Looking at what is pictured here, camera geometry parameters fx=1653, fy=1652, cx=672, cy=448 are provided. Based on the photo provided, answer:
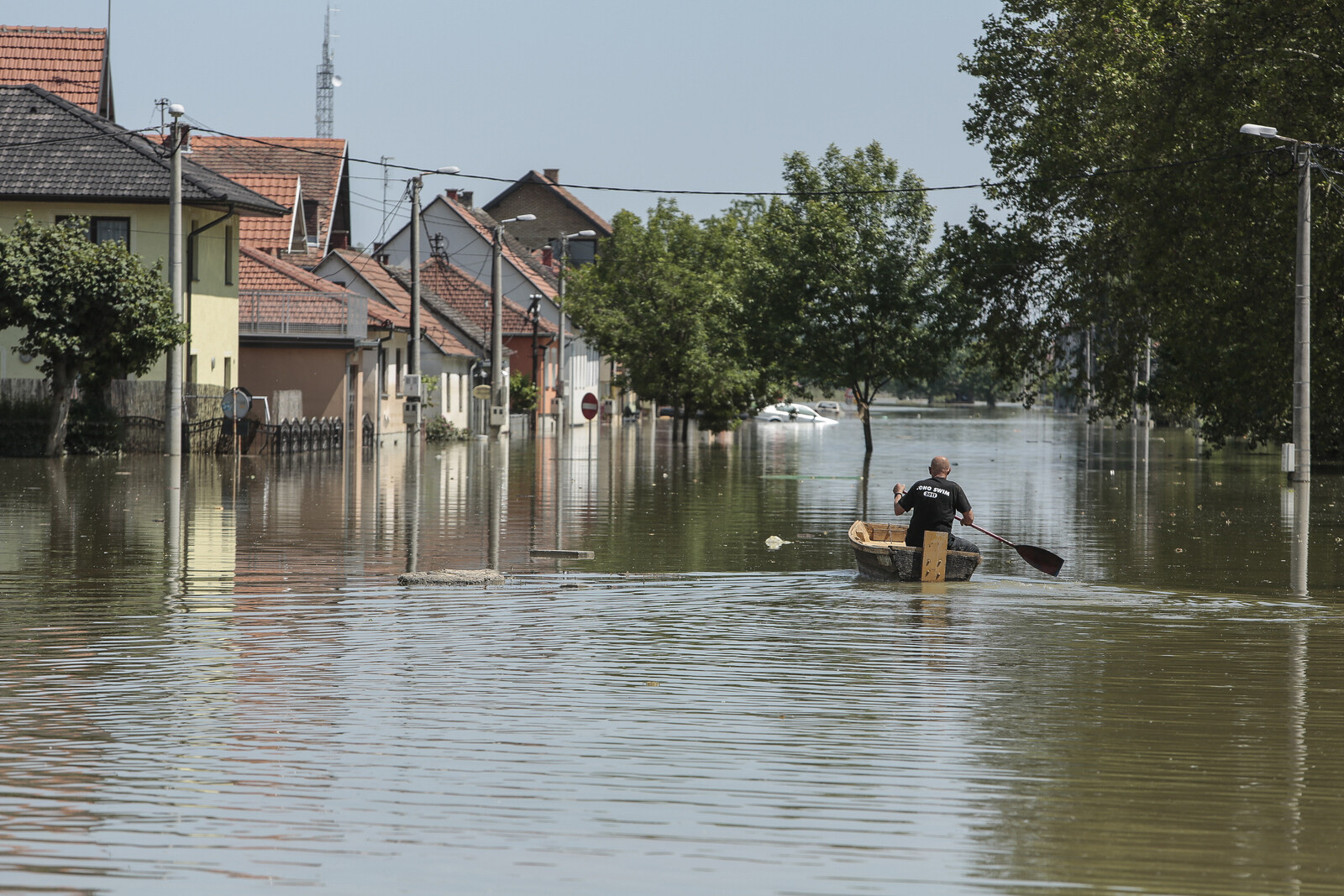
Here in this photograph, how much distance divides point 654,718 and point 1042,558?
9675 millimetres

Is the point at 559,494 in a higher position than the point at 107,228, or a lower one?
lower

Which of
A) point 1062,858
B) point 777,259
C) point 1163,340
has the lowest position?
point 1062,858

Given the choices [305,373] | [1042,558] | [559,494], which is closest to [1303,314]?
[1042,558]

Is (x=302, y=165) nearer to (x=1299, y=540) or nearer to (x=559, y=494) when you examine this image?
(x=559, y=494)

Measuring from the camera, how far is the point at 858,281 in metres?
56.6

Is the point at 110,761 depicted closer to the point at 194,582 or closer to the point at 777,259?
the point at 194,582

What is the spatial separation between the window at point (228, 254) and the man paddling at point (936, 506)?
111ft

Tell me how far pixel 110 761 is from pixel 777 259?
51.0m

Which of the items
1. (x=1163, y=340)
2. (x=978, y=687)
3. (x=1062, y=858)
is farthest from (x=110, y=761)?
(x=1163, y=340)

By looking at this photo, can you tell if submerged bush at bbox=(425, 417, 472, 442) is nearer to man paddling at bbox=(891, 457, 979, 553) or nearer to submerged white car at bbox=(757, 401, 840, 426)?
man paddling at bbox=(891, 457, 979, 553)

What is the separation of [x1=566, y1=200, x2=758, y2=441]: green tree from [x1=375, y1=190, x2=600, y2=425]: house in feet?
65.6

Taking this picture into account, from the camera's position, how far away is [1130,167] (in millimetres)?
37750

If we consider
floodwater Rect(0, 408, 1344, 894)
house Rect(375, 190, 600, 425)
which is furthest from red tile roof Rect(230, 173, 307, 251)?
floodwater Rect(0, 408, 1344, 894)

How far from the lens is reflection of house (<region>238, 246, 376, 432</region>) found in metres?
50.8
